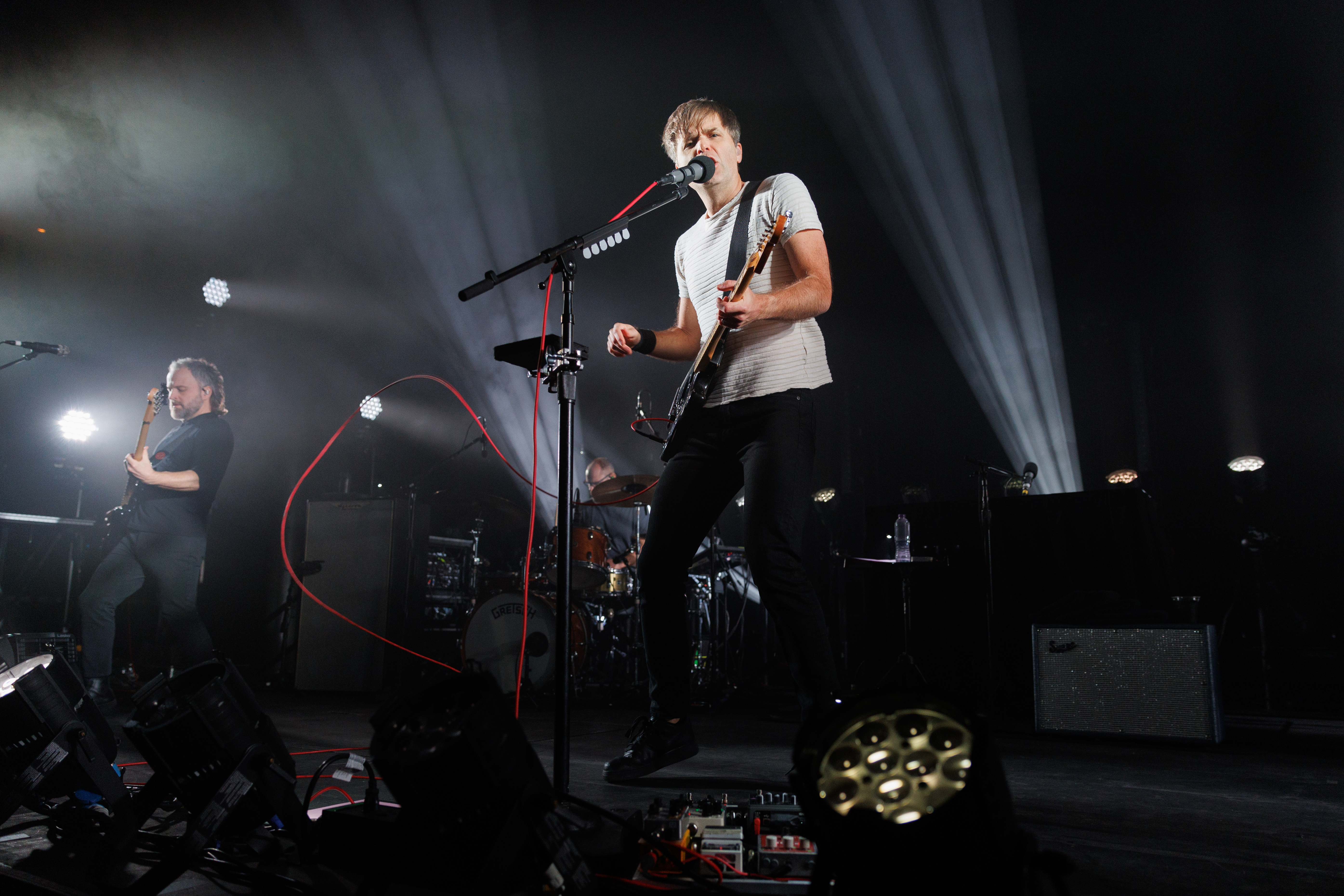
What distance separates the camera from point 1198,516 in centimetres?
819

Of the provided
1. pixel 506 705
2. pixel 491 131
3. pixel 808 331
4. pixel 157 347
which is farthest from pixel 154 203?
pixel 506 705

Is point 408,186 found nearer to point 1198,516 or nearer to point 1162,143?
point 1162,143

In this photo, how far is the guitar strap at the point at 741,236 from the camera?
2.15 metres

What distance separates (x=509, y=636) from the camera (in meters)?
5.07

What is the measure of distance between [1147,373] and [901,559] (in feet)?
21.0

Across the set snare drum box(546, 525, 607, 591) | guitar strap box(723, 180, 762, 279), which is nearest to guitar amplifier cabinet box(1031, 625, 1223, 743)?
guitar strap box(723, 180, 762, 279)

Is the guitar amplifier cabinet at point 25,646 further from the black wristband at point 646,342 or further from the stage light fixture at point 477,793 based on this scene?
the stage light fixture at point 477,793

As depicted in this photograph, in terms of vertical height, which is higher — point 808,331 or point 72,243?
point 72,243

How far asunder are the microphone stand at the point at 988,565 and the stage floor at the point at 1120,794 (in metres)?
0.57

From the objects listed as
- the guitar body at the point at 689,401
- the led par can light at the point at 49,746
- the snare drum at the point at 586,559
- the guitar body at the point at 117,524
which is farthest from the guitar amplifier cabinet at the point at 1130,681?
the guitar body at the point at 117,524

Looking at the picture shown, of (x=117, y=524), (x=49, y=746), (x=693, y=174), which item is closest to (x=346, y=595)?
(x=117, y=524)

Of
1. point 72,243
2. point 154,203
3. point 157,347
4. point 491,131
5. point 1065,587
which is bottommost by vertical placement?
point 1065,587

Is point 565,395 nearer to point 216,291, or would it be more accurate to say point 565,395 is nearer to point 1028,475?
point 1028,475

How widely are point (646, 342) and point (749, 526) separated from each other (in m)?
0.61
